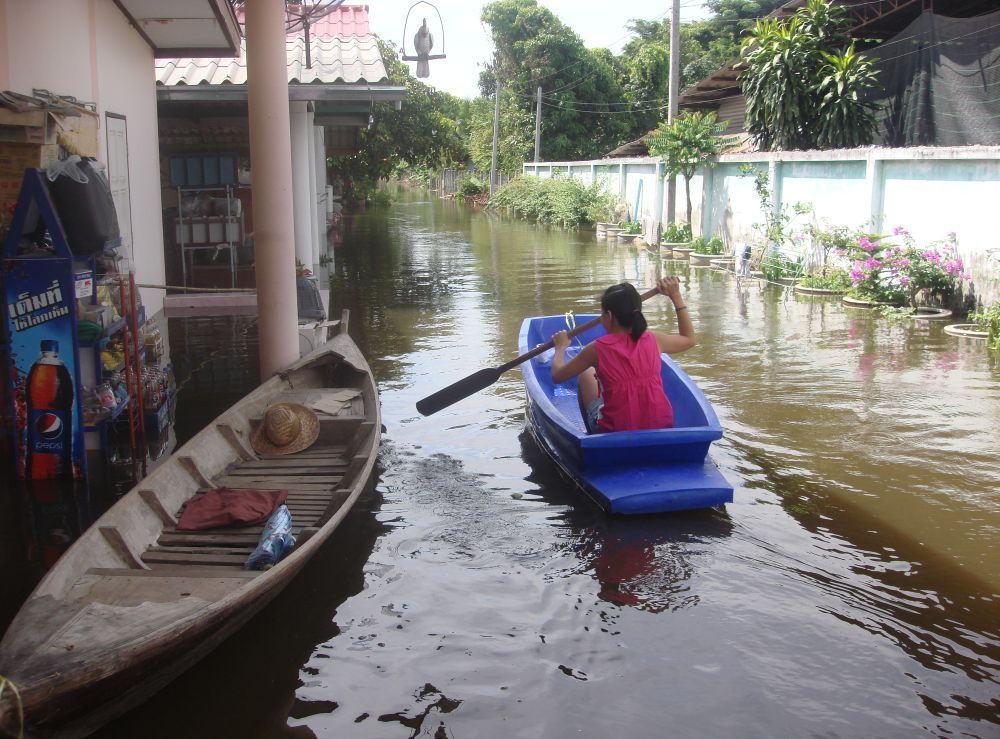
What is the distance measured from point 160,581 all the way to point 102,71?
594cm

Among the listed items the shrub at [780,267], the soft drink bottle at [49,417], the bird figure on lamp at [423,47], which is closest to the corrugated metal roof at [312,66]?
the bird figure on lamp at [423,47]

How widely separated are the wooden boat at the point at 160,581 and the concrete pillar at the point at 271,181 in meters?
1.27

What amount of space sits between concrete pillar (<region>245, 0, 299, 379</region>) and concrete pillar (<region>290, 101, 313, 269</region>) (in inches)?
168

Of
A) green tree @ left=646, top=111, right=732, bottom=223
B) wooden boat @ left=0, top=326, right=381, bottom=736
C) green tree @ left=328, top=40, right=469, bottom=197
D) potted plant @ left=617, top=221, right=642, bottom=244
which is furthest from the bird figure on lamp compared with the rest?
green tree @ left=328, top=40, right=469, bottom=197

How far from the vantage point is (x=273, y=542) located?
4477 mm

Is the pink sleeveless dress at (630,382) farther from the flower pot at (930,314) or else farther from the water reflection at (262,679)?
the flower pot at (930,314)

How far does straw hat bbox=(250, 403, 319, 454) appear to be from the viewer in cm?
633

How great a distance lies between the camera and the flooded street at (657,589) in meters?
3.89

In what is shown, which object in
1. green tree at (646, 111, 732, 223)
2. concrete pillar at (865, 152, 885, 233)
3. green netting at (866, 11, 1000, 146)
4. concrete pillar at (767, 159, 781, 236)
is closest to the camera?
concrete pillar at (865, 152, 885, 233)

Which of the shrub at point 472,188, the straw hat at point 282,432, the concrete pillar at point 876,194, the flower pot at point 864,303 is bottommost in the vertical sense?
the straw hat at point 282,432

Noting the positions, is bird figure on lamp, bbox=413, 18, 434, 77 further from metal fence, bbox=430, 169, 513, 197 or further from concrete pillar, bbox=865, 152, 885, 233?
metal fence, bbox=430, 169, 513, 197

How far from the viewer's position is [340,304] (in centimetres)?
1393

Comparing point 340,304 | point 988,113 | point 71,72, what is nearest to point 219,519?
point 71,72

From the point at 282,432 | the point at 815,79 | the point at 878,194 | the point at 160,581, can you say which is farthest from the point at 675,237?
the point at 160,581
